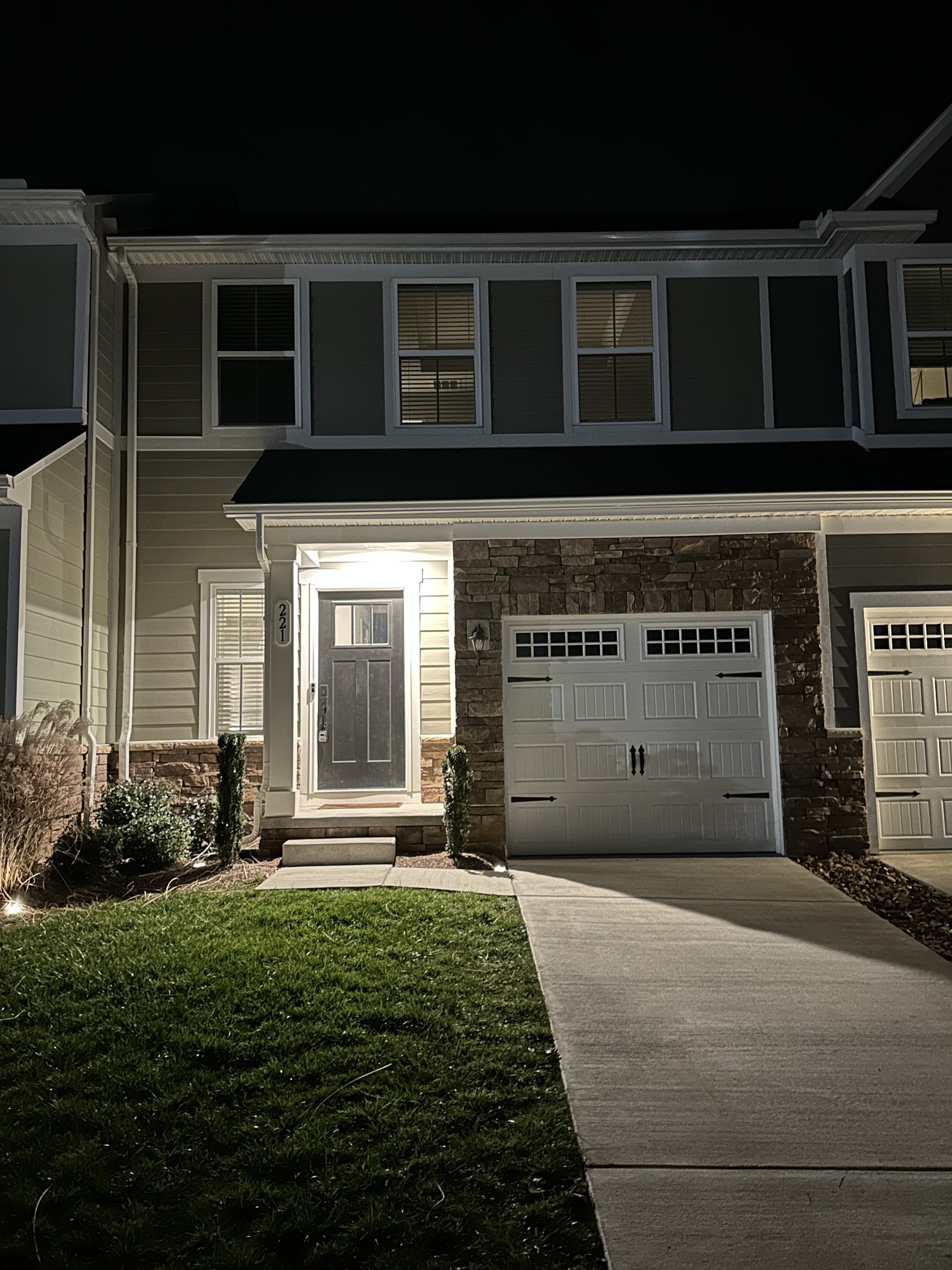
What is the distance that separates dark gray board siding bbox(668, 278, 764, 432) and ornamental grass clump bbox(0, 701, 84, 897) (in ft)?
22.7

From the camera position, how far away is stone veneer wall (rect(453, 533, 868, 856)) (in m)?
9.30

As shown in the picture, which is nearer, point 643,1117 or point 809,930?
point 643,1117

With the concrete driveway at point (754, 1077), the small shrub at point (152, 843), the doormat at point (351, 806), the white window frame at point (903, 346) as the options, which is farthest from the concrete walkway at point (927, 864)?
the small shrub at point (152, 843)

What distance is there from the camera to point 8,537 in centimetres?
845

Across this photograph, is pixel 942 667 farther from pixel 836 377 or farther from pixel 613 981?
pixel 613 981

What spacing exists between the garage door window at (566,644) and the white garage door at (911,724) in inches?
103

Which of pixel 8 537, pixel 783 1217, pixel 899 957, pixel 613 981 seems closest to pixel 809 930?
pixel 899 957

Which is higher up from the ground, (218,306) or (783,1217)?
(218,306)

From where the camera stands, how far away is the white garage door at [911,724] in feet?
31.5

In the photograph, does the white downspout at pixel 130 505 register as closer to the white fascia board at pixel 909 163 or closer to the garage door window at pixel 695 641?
the garage door window at pixel 695 641

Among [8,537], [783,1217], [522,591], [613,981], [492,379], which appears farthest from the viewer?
[492,379]

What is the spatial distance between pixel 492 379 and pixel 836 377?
382cm

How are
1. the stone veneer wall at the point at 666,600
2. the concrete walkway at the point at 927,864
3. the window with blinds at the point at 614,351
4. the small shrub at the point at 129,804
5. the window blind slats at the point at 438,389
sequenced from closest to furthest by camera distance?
the concrete walkway at the point at 927,864
the small shrub at the point at 129,804
the stone veneer wall at the point at 666,600
the window blind slats at the point at 438,389
the window with blinds at the point at 614,351

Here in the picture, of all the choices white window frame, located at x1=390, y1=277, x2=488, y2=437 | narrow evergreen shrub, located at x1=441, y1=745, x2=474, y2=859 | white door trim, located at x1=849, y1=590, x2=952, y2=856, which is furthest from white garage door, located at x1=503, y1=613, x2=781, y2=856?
white window frame, located at x1=390, y1=277, x2=488, y2=437
